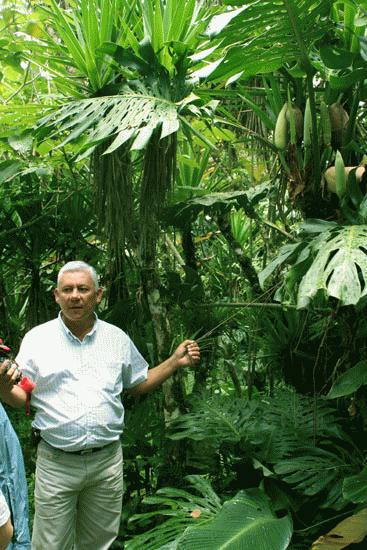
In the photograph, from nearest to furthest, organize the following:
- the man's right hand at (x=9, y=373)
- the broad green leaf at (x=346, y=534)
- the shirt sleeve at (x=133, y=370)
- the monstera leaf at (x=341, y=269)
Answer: the monstera leaf at (x=341, y=269) → the broad green leaf at (x=346, y=534) → the man's right hand at (x=9, y=373) → the shirt sleeve at (x=133, y=370)

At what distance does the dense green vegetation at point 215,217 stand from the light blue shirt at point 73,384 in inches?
14.7

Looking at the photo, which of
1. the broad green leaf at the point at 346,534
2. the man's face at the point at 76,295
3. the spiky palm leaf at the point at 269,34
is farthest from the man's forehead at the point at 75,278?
the broad green leaf at the point at 346,534

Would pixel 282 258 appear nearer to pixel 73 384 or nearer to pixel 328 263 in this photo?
pixel 328 263

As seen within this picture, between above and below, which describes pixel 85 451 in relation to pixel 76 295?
below

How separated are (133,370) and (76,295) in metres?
0.45

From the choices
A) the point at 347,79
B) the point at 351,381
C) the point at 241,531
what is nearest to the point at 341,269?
the point at 351,381

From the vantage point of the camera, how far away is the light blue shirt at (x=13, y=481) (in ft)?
7.34

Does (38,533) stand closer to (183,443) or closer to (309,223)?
(183,443)

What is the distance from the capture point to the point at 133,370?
3.10 m

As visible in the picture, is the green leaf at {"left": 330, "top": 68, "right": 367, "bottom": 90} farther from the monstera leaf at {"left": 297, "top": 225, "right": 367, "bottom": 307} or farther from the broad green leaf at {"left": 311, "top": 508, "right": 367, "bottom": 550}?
the broad green leaf at {"left": 311, "top": 508, "right": 367, "bottom": 550}

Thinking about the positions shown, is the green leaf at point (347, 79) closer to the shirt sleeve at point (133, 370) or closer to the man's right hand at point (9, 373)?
the shirt sleeve at point (133, 370)

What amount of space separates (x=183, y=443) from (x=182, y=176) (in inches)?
57.0

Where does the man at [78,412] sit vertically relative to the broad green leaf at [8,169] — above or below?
below

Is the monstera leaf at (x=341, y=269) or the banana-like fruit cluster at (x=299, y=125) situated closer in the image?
the monstera leaf at (x=341, y=269)
